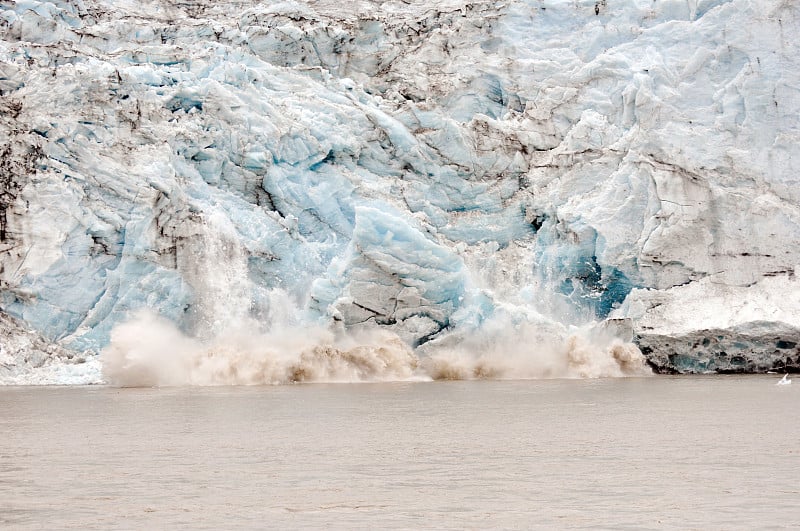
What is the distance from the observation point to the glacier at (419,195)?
1722 centimetres

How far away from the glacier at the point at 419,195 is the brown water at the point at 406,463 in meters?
4.64

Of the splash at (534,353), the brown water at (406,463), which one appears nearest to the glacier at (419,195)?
the splash at (534,353)

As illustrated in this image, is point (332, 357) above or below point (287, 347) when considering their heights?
below

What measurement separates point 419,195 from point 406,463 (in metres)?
13.0

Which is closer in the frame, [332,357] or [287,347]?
[332,357]

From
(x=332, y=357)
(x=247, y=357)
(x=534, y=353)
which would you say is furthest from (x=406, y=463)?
(x=534, y=353)

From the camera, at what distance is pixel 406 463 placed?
23.5ft

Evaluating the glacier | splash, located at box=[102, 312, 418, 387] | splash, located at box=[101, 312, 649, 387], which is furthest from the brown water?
the glacier

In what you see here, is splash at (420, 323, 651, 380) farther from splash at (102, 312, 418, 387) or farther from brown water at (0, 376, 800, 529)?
brown water at (0, 376, 800, 529)

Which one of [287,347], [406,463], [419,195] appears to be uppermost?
[419,195]

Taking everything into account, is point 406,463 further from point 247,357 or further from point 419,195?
point 419,195

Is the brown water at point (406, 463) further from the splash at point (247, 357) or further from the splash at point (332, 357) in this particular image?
the splash at point (332, 357)

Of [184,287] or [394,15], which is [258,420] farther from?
[394,15]

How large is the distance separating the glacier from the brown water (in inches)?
182
